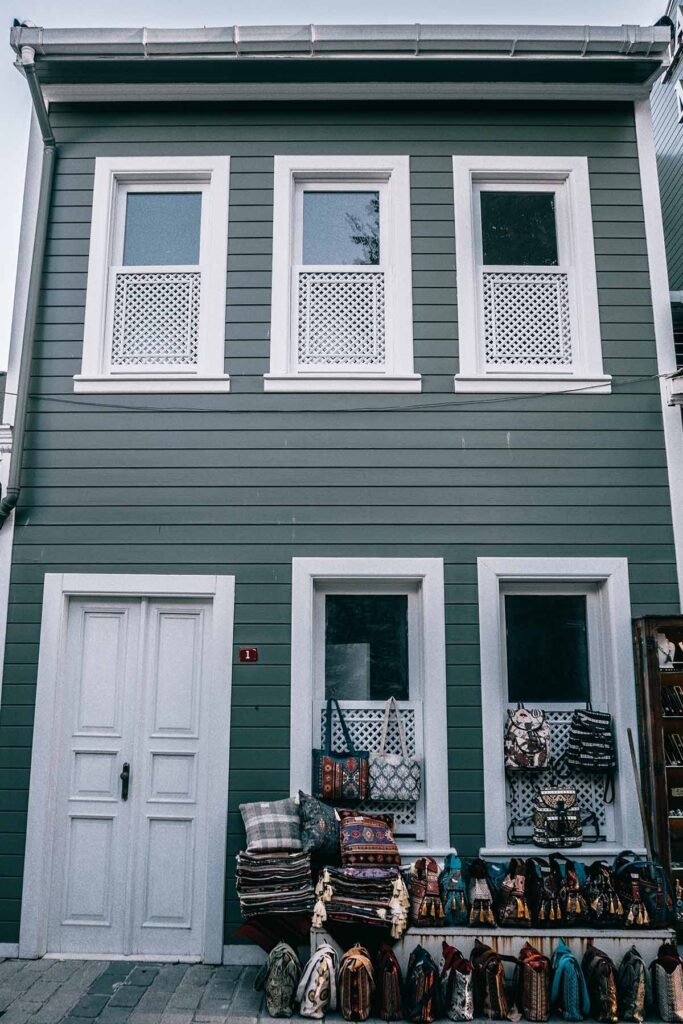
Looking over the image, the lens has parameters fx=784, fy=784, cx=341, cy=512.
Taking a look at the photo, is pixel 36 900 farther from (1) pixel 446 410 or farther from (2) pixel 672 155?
(2) pixel 672 155

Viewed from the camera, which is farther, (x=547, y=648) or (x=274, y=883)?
(x=547, y=648)

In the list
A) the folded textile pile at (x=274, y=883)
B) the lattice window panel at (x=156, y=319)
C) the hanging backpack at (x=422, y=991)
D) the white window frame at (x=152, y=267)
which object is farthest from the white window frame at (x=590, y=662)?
the lattice window panel at (x=156, y=319)

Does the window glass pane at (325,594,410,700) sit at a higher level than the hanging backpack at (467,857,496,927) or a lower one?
higher

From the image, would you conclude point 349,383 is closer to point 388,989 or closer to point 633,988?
point 388,989

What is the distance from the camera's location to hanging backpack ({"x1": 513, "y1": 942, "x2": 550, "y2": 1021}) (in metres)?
4.22

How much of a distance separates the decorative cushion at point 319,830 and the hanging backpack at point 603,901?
1522 mm

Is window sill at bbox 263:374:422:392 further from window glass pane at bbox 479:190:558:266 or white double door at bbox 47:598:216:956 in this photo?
white double door at bbox 47:598:216:956

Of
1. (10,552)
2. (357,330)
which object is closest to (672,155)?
(357,330)

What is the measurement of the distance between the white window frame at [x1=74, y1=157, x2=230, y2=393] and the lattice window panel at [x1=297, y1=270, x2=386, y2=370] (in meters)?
0.61

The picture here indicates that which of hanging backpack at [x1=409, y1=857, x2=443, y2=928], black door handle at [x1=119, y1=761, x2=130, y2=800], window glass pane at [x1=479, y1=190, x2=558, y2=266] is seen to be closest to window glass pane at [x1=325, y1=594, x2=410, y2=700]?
hanging backpack at [x1=409, y1=857, x2=443, y2=928]

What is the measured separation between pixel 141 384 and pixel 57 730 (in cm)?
244

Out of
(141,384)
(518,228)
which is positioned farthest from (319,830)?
(518,228)

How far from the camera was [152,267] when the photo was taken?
580 centimetres

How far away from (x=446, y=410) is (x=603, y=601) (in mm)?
1722
